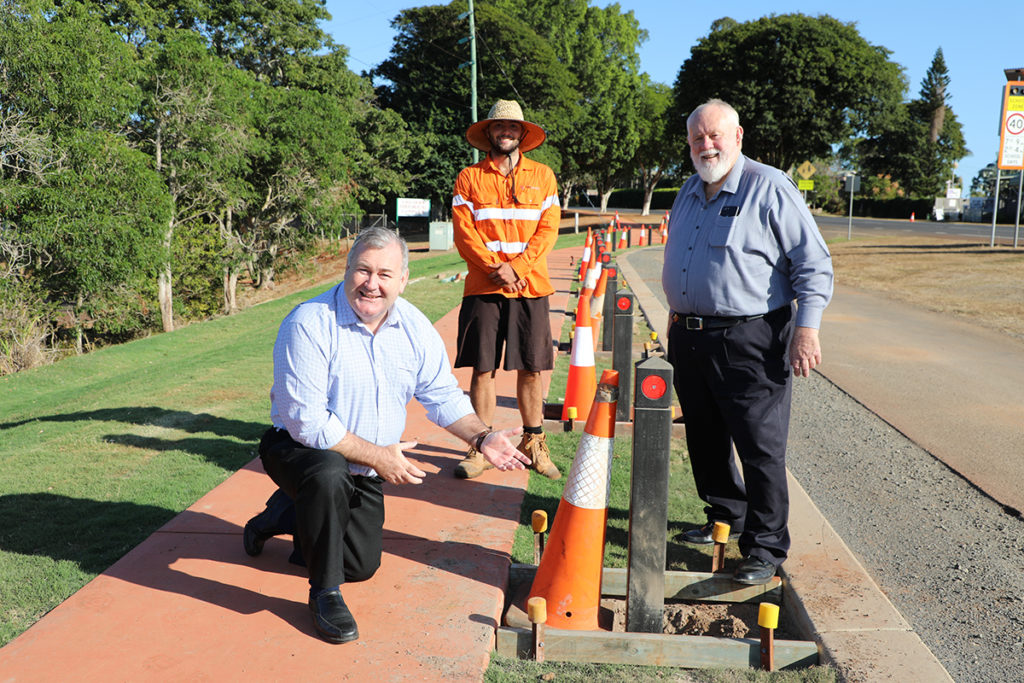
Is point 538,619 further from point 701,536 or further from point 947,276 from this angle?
point 947,276

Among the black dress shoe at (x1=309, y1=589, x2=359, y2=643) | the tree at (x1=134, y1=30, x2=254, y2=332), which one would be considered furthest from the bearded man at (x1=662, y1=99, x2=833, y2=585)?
the tree at (x1=134, y1=30, x2=254, y2=332)

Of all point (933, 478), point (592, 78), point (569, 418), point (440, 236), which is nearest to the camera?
point (933, 478)

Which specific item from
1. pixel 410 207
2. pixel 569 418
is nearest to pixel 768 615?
pixel 569 418

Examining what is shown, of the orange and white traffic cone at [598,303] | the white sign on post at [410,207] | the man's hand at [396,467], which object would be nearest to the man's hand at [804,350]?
the man's hand at [396,467]

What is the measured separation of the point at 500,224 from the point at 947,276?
56.9ft

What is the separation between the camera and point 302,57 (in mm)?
38312

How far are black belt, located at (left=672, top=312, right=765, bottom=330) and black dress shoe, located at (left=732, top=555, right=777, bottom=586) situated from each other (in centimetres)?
100

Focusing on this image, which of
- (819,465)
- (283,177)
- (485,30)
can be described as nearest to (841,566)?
(819,465)

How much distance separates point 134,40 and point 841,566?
117ft

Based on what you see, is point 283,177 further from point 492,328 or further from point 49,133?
point 492,328

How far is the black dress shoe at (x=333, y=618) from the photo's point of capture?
2771 millimetres

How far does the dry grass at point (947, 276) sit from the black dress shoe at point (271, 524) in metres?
10.6

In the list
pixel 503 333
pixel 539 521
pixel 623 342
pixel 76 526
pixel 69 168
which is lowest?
pixel 76 526

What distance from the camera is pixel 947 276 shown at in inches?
733
